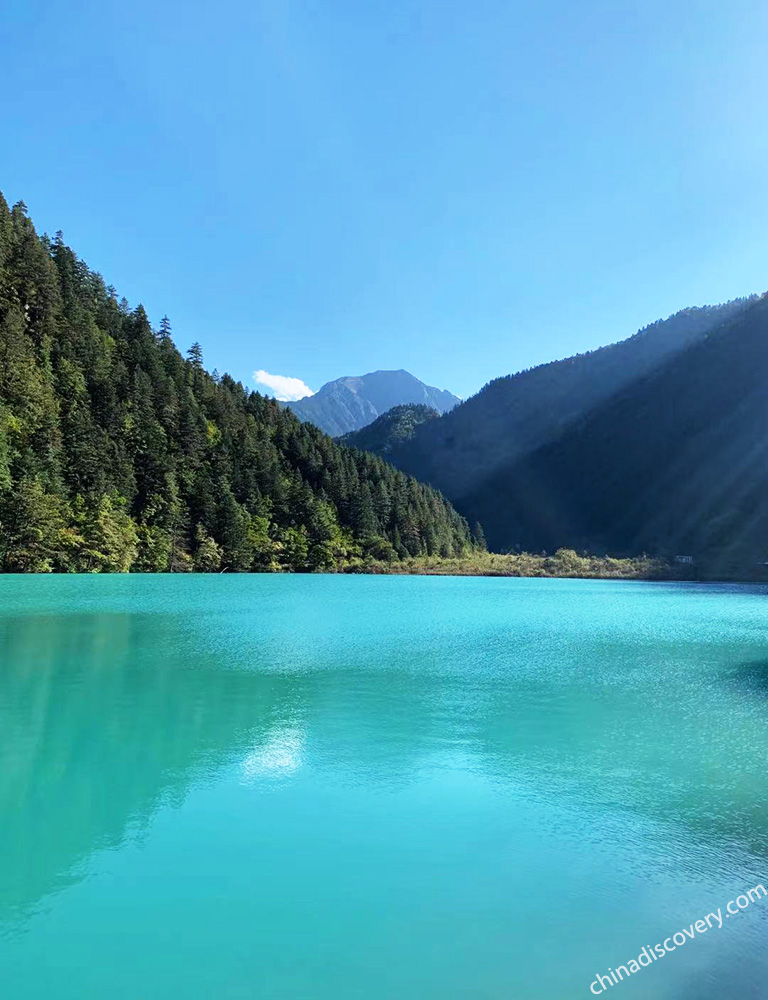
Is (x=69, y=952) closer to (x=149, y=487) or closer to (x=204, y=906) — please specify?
(x=204, y=906)

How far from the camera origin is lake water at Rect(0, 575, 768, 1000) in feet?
16.1

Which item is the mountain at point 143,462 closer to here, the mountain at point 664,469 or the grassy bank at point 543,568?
the grassy bank at point 543,568

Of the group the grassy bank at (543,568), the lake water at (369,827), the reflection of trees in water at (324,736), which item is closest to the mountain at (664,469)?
the grassy bank at (543,568)

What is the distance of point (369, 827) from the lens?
7402mm

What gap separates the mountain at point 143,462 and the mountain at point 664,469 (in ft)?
172

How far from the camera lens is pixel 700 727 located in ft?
40.0

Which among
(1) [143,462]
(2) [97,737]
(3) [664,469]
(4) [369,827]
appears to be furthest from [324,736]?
(3) [664,469]

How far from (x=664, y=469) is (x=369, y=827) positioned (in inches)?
5951

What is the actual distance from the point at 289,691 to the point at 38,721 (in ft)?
15.9

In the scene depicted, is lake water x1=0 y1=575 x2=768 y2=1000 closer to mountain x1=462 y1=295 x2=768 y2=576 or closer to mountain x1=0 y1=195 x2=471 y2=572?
mountain x1=0 y1=195 x2=471 y2=572

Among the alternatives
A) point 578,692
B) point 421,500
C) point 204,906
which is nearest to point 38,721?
point 204,906

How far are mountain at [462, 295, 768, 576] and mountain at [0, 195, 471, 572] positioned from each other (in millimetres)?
52564

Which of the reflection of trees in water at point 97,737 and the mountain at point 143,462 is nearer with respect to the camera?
the reflection of trees in water at point 97,737

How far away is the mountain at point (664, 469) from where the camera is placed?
383ft
